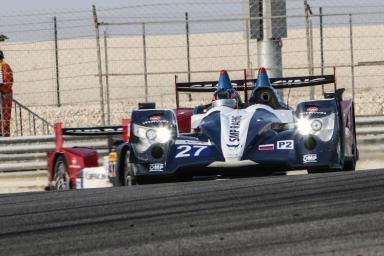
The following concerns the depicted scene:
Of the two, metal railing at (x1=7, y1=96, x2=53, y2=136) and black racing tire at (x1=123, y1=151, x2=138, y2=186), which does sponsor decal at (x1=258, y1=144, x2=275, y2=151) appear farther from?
metal railing at (x1=7, y1=96, x2=53, y2=136)

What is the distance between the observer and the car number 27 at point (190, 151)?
10.7 m

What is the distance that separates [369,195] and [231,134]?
3718 mm

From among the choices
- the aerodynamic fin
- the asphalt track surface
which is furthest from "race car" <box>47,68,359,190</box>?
the asphalt track surface

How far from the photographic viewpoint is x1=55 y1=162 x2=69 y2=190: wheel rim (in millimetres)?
12459

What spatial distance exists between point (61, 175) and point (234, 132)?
2466mm

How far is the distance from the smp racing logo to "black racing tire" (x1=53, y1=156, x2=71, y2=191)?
7.23ft

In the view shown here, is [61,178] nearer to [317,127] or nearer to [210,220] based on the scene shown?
[317,127]

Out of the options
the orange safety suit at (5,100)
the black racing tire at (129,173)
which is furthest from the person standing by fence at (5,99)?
the black racing tire at (129,173)

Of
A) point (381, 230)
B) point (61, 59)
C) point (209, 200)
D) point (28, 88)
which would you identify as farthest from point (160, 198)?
point (61, 59)

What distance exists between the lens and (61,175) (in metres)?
12.6

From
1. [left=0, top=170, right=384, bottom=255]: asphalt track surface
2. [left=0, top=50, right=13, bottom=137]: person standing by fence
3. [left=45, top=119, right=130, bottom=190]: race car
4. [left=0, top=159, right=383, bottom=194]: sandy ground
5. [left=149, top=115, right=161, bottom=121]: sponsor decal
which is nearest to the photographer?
[left=0, top=170, right=384, bottom=255]: asphalt track surface

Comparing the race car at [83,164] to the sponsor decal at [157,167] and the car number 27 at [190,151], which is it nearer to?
the sponsor decal at [157,167]

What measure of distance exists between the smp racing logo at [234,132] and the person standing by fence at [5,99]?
538 cm

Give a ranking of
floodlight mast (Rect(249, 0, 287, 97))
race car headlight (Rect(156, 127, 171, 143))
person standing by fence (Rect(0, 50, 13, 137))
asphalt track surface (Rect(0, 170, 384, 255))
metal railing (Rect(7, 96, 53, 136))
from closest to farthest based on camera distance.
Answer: asphalt track surface (Rect(0, 170, 384, 255)), race car headlight (Rect(156, 127, 171, 143)), metal railing (Rect(7, 96, 53, 136)), person standing by fence (Rect(0, 50, 13, 137)), floodlight mast (Rect(249, 0, 287, 97))
